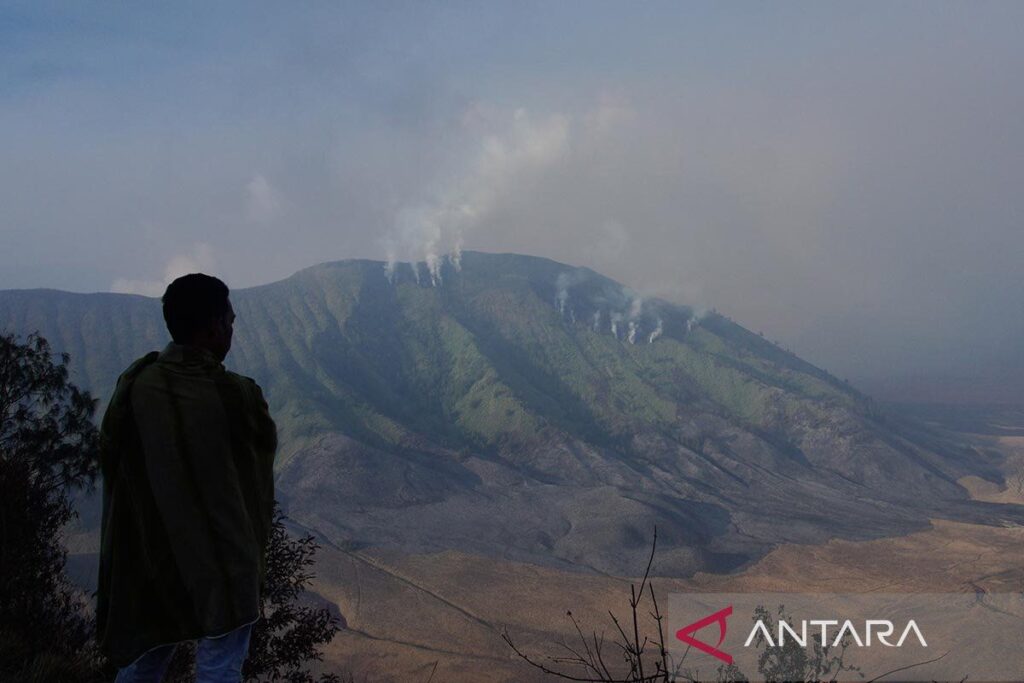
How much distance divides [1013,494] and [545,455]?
141 ft

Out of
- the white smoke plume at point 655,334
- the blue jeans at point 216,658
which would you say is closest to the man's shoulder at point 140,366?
the blue jeans at point 216,658

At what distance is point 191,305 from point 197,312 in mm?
32

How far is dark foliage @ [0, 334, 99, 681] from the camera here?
16.5 feet

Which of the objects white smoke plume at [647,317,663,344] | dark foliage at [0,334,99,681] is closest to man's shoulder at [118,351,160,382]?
dark foliage at [0,334,99,681]

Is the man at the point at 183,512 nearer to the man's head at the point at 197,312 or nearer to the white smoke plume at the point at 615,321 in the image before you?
the man's head at the point at 197,312

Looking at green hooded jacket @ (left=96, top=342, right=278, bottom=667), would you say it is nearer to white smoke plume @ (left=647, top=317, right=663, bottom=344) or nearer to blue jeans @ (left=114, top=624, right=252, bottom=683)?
blue jeans @ (left=114, top=624, right=252, bottom=683)

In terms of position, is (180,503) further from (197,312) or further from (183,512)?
(197,312)

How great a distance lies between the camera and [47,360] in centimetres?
1218

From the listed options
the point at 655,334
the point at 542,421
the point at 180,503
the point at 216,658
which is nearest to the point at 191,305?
the point at 180,503

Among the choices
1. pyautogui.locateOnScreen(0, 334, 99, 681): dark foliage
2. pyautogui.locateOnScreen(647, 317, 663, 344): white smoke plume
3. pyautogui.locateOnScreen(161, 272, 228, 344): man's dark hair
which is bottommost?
pyautogui.locateOnScreen(0, 334, 99, 681): dark foliage

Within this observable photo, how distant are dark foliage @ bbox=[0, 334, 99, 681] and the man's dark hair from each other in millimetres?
3329

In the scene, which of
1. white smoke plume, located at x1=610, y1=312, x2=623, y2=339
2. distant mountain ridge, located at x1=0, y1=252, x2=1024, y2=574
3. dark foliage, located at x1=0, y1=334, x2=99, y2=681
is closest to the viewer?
dark foliage, located at x1=0, y1=334, x2=99, y2=681

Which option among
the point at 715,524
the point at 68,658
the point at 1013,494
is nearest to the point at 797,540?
the point at 715,524

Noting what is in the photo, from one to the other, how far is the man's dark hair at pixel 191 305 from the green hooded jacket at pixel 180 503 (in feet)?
0.31
